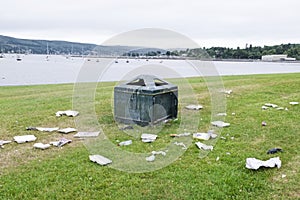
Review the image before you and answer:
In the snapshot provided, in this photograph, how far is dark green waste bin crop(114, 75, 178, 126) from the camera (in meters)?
6.82

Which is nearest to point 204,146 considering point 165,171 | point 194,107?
point 165,171

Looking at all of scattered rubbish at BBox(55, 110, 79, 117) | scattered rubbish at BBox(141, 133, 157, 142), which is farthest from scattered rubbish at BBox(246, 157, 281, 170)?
scattered rubbish at BBox(55, 110, 79, 117)

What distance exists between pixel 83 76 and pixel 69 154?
2.34 meters

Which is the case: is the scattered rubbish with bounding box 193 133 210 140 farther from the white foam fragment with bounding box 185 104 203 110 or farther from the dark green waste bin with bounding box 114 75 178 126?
the white foam fragment with bounding box 185 104 203 110

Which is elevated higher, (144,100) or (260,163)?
(144,100)

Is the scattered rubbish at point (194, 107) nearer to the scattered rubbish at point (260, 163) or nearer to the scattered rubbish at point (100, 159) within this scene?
the scattered rubbish at point (260, 163)

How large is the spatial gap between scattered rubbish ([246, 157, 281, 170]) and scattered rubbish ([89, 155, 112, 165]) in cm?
219

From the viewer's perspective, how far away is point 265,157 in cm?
505

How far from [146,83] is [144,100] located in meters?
0.44

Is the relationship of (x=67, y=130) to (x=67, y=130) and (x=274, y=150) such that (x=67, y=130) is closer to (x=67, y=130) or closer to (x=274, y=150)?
(x=67, y=130)

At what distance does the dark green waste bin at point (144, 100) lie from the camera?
22.4 feet

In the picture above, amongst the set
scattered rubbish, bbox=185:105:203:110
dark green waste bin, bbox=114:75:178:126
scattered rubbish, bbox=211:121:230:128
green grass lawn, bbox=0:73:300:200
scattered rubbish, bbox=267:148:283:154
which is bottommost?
green grass lawn, bbox=0:73:300:200

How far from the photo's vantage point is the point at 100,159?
195 inches

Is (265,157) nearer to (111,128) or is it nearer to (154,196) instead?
(154,196)
